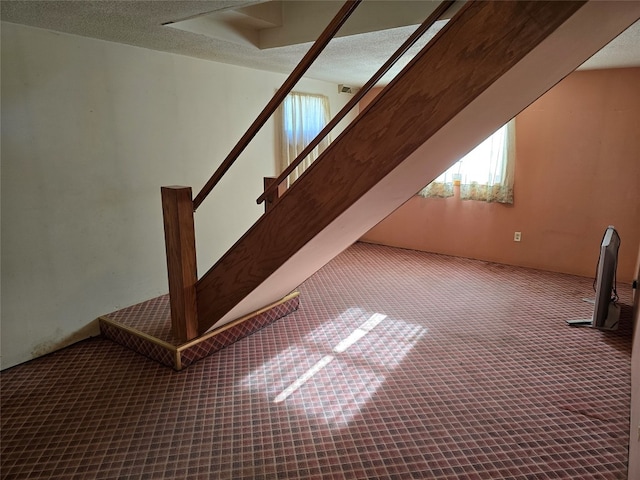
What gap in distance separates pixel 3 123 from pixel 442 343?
312cm

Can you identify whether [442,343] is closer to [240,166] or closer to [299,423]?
[299,423]

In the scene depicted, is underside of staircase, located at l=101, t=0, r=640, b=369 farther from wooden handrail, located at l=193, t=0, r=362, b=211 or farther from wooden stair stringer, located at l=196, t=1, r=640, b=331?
wooden handrail, located at l=193, t=0, r=362, b=211

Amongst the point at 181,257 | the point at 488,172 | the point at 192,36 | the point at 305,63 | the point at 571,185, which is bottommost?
the point at 181,257

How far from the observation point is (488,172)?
4805 millimetres

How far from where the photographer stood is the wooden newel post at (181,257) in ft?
8.08

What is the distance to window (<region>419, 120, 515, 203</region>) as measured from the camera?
459 centimetres

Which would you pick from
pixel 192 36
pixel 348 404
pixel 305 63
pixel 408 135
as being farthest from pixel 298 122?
pixel 348 404

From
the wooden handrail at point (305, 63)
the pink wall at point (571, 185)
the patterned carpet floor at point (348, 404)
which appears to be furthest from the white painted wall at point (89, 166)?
the pink wall at point (571, 185)

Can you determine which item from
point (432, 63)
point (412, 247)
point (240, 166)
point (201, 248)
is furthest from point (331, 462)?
point (412, 247)

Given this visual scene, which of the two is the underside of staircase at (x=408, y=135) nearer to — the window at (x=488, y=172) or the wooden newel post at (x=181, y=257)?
the wooden newel post at (x=181, y=257)

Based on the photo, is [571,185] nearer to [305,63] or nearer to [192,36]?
[305,63]

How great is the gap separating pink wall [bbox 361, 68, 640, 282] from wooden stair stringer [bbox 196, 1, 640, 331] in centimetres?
270

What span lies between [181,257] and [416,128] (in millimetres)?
1576

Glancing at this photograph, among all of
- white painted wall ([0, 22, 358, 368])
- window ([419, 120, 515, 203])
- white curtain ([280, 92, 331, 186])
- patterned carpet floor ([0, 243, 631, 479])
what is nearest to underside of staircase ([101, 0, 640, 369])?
patterned carpet floor ([0, 243, 631, 479])
